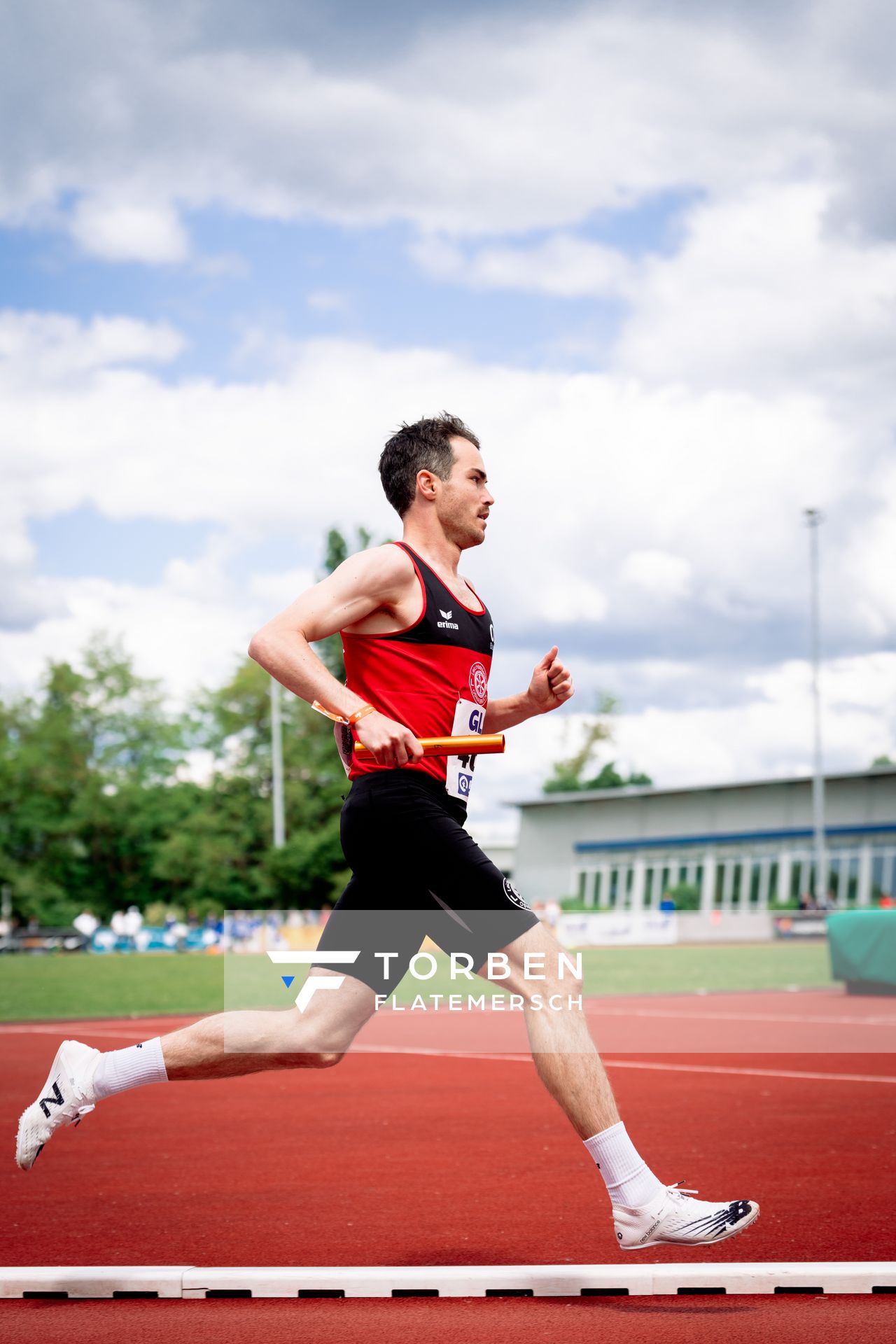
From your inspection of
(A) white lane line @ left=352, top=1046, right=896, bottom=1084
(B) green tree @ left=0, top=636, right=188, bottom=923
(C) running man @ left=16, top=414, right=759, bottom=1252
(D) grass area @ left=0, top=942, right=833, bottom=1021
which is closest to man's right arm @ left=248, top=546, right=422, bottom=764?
(C) running man @ left=16, top=414, right=759, bottom=1252

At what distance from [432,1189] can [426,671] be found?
2.62m

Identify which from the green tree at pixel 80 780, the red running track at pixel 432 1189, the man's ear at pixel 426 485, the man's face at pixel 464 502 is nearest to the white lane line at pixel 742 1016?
the red running track at pixel 432 1189

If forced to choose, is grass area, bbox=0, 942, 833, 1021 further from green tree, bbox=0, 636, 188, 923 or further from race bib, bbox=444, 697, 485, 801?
green tree, bbox=0, 636, 188, 923

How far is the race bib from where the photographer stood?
13.7 ft

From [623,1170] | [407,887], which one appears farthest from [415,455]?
[623,1170]

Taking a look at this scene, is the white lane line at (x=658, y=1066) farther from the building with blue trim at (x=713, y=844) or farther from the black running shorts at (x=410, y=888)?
the building with blue trim at (x=713, y=844)

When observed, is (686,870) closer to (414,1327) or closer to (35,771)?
(35,771)

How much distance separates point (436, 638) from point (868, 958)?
56.2ft

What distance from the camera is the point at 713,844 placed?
65812 mm

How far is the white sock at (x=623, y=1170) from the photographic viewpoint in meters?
3.82

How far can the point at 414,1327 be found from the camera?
3592 millimetres

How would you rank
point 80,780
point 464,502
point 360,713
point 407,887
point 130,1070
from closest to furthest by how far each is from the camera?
point 360,713
point 407,887
point 130,1070
point 464,502
point 80,780

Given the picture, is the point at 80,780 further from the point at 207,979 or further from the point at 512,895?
the point at 512,895

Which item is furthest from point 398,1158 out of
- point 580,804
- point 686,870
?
point 580,804
